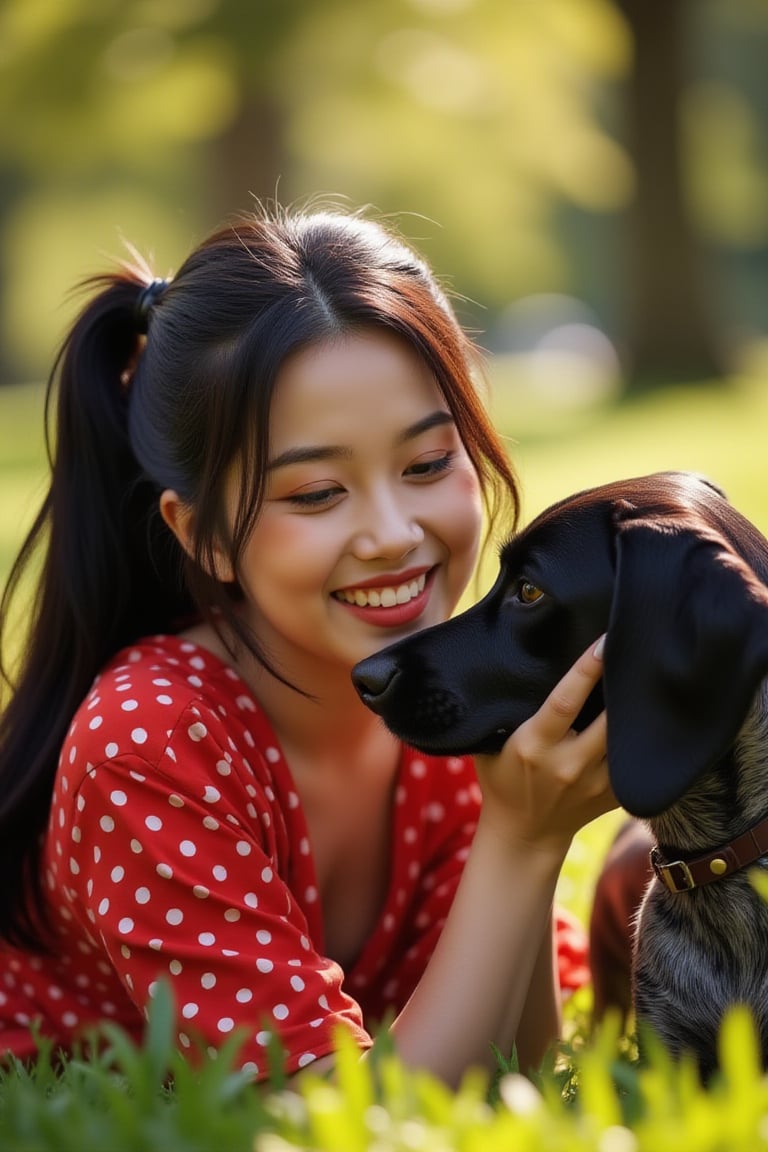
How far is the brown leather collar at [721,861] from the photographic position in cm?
283

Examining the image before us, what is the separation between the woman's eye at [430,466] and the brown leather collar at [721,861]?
3.14 ft

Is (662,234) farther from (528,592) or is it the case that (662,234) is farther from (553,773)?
(553,773)

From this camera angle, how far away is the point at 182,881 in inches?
116

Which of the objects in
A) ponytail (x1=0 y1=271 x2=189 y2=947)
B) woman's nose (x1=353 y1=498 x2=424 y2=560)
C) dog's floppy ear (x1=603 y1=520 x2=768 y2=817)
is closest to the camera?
dog's floppy ear (x1=603 y1=520 x2=768 y2=817)

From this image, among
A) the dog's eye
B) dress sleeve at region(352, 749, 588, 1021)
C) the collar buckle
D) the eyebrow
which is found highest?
the eyebrow

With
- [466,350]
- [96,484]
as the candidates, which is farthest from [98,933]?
[466,350]

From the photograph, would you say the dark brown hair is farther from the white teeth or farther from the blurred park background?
the blurred park background

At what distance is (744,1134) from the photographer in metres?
1.85

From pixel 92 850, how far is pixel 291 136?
30.3 m

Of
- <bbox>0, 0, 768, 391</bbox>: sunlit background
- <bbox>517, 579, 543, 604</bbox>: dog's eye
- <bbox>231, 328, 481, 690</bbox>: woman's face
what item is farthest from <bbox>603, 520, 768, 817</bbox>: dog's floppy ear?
<bbox>0, 0, 768, 391</bbox>: sunlit background

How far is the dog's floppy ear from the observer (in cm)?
249

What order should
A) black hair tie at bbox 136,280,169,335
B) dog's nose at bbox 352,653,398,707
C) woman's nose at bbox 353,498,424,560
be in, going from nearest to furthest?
dog's nose at bbox 352,653,398,707 < woman's nose at bbox 353,498,424,560 < black hair tie at bbox 136,280,169,335

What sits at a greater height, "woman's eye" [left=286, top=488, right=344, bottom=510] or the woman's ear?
"woman's eye" [left=286, top=488, right=344, bottom=510]

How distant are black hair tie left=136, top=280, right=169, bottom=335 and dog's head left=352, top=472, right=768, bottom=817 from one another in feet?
3.61
